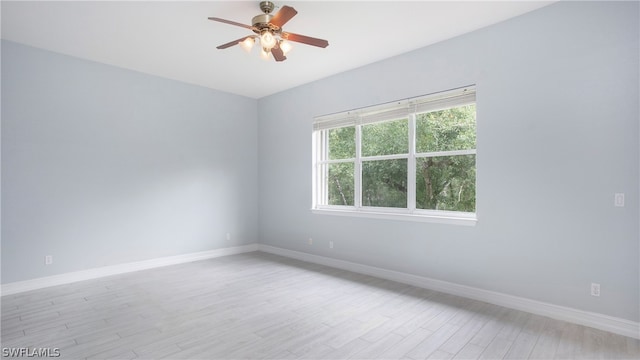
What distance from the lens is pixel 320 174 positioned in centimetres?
541

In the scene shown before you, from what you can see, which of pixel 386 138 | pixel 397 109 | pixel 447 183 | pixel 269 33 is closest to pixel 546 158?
pixel 447 183

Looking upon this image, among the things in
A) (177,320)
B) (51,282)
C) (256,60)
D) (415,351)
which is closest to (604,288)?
(415,351)

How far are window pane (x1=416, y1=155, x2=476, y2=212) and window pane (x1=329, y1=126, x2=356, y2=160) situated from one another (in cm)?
114

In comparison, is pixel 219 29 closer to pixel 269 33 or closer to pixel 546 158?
pixel 269 33

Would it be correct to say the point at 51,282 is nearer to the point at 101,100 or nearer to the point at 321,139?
the point at 101,100

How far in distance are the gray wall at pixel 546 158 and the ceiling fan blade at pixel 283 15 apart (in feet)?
6.46

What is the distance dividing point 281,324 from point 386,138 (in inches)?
108

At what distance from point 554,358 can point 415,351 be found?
95cm

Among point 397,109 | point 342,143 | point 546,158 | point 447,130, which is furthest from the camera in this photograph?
point 342,143

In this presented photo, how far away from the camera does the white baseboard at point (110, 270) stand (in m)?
3.84

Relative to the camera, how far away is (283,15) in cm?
260

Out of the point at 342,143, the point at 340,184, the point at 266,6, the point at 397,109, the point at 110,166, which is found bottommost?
the point at 340,184

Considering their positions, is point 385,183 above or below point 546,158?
below

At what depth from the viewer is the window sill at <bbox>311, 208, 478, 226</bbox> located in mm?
3637
